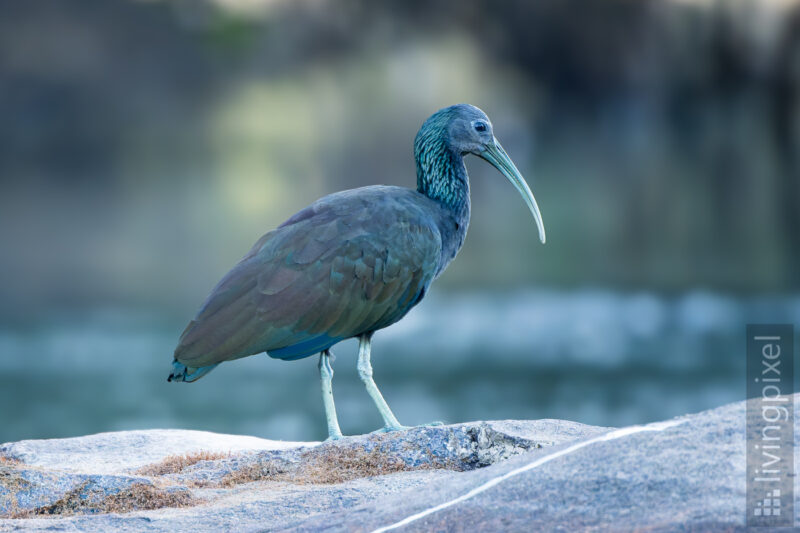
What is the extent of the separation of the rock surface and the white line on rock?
11 millimetres

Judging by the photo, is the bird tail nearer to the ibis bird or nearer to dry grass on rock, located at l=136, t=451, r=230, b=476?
the ibis bird

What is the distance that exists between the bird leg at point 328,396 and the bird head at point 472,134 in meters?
2.42

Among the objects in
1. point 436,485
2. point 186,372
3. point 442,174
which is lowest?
point 436,485

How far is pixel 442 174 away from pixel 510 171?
0.86 m

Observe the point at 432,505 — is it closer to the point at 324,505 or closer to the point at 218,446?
the point at 324,505

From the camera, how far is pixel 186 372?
7426 millimetres

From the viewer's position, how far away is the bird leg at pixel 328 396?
25.0ft

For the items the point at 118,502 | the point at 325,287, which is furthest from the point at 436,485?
the point at 325,287

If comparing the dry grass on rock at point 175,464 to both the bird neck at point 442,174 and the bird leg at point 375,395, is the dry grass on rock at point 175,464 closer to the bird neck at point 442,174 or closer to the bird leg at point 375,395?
the bird leg at point 375,395

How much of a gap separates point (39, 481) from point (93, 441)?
381cm

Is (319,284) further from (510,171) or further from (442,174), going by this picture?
(510,171)

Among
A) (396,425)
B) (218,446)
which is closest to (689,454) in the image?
(396,425)

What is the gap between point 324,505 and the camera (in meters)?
5.74

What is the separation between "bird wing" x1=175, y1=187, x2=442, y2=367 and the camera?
287 inches
